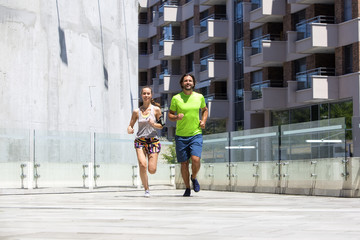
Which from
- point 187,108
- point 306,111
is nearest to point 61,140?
point 187,108

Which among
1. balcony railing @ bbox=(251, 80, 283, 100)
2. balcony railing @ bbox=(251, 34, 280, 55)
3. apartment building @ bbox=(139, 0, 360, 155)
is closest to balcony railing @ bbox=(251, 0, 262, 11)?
apartment building @ bbox=(139, 0, 360, 155)

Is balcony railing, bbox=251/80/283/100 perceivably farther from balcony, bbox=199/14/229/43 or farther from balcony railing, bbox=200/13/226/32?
balcony railing, bbox=200/13/226/32

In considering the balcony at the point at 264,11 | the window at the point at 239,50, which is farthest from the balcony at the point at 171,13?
the balcony at the point at 264,11

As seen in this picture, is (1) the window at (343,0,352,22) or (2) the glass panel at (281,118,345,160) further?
(1) the window at (343,0,352,22)

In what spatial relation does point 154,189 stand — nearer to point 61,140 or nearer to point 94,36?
point 61,140

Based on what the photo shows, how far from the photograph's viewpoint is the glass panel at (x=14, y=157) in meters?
14.6

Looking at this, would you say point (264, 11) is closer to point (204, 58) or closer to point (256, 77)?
point (256, 77)

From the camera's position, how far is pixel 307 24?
4303 cm

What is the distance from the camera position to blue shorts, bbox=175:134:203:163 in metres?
12.0

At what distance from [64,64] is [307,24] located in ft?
84.2

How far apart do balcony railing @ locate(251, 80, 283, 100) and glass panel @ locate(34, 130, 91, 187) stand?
31563mm

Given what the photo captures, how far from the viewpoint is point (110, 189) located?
54.9 ft

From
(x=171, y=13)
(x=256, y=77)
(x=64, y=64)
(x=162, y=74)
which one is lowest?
(x=64, y=64)

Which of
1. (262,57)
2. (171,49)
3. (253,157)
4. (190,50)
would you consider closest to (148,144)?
(253,157)
